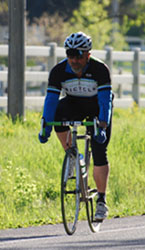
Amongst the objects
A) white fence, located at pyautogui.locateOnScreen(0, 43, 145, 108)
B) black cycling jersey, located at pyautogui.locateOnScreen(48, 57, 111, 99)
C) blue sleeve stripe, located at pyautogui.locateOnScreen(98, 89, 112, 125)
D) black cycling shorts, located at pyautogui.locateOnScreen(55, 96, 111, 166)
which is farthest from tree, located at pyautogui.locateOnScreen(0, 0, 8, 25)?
blue sleeve stripe, located at pyautogui.locateOnScreen(98, 89, 112, 125)

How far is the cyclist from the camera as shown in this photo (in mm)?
6559

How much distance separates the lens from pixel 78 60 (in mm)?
6555

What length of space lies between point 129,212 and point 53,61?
24.0ft

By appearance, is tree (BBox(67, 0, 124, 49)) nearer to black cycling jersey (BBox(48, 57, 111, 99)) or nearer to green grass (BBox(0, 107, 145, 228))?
green grass (BBox(0, 107, 145, 228))

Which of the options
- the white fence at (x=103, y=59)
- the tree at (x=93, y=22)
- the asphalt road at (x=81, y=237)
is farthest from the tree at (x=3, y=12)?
the asphalt road at (x=81, y=237)

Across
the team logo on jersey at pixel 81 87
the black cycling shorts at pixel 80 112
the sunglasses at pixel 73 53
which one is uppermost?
the sunglasses at pixel 73 53

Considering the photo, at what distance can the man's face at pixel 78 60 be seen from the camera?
21.4 feet

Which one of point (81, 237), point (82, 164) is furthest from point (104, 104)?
point (81, 237)

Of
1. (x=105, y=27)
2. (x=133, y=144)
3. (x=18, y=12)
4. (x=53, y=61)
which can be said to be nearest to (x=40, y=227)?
(x=133, y=144)

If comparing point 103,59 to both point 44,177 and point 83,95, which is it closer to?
point 44,177

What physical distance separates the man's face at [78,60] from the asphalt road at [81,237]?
154 centimetres

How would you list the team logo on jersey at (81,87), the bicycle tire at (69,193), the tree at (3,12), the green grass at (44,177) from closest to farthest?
1. the bicycle tire at (69,193)
2. the team logo on jersey at (81,87)
3. the green grass at (44,177)
4. the tree at (3,12)

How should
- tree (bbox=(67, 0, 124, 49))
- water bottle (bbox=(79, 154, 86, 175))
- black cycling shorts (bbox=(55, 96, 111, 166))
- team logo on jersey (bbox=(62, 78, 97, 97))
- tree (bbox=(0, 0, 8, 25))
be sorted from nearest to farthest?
water bottle (bbox=(79, 154, 86, 175)) < team logo on jersey (bbox=(62, 78, 97, 97)) < black cycling shorts (bbox=(55, 96, 111, 166)) < tree (bbox=(67, 0, 124, 49)) < tree (bbox=(0, 0, 8, 25))

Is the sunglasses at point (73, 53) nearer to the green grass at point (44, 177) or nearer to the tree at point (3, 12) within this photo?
the green grass at point (44, 177)
